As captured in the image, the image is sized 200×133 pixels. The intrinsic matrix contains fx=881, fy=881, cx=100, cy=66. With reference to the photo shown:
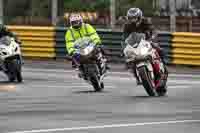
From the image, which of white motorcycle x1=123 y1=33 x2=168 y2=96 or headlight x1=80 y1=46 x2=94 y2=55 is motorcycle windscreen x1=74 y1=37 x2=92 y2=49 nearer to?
headlight x1=80 y1=46 x2=94 y2=55

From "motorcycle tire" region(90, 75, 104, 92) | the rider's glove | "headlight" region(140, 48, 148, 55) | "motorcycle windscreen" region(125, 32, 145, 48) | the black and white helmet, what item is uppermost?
the black and white helmet

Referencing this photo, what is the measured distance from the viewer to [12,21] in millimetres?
27891

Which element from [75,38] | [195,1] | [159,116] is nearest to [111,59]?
[195,1]

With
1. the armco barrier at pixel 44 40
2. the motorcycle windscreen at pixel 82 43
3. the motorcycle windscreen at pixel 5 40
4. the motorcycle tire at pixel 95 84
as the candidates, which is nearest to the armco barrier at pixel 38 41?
the armco barrier at pixel 44 40

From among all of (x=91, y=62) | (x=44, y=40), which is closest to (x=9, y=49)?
(x=91, y=62)

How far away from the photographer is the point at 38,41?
89.3ft

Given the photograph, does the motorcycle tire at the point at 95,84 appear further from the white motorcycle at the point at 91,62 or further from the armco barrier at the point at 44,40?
the armco barrier at the point at 44,40

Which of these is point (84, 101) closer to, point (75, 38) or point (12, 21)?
point (75, 38)

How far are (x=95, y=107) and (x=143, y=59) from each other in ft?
7.25

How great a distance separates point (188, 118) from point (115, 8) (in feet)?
48.1

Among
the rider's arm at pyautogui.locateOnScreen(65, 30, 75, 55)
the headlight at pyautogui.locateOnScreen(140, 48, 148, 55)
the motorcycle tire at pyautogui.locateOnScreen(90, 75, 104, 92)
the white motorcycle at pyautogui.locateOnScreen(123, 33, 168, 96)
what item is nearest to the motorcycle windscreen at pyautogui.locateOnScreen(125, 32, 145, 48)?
the white motorcycle at pyautogui.locateOnScreen(123, 33, 168, 96)

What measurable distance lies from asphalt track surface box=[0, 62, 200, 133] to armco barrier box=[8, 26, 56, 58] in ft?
20.0

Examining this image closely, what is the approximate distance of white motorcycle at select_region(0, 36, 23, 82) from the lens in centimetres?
1939

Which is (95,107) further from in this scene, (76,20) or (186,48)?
(186,48)
